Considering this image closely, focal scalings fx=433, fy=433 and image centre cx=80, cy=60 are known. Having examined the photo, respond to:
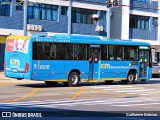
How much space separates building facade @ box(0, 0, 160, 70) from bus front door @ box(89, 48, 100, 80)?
11.7 metres

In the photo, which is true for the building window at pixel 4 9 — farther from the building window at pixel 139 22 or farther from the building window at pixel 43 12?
the building window at pixel 139 22

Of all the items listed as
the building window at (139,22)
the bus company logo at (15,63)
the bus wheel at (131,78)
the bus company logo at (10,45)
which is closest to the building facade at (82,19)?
the building window at (139,22)

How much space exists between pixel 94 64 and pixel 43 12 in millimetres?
18977

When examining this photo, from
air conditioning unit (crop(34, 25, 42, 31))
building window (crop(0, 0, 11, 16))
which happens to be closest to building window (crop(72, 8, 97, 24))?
air conditioning unit (crop(34, 25, 42, 31))

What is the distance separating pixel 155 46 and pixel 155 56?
4.35ft

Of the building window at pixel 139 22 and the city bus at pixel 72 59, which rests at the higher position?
the building window at pixel 139 22

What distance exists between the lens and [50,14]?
46.0m

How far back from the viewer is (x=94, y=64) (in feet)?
90.6

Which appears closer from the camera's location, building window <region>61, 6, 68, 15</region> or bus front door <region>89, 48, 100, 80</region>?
bus front door <region>89, 48, 100, 80</region>

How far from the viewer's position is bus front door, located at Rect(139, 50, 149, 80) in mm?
30953

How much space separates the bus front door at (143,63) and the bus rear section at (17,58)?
9.82m

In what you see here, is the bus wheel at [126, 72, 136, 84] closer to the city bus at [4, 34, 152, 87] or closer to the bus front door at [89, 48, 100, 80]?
the city bus at [4, 34, 152, 87]

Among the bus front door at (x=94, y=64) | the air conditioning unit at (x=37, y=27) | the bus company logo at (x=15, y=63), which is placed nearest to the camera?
the bus company logo at (x=15, y=63)

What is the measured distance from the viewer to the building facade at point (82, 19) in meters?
42.7
